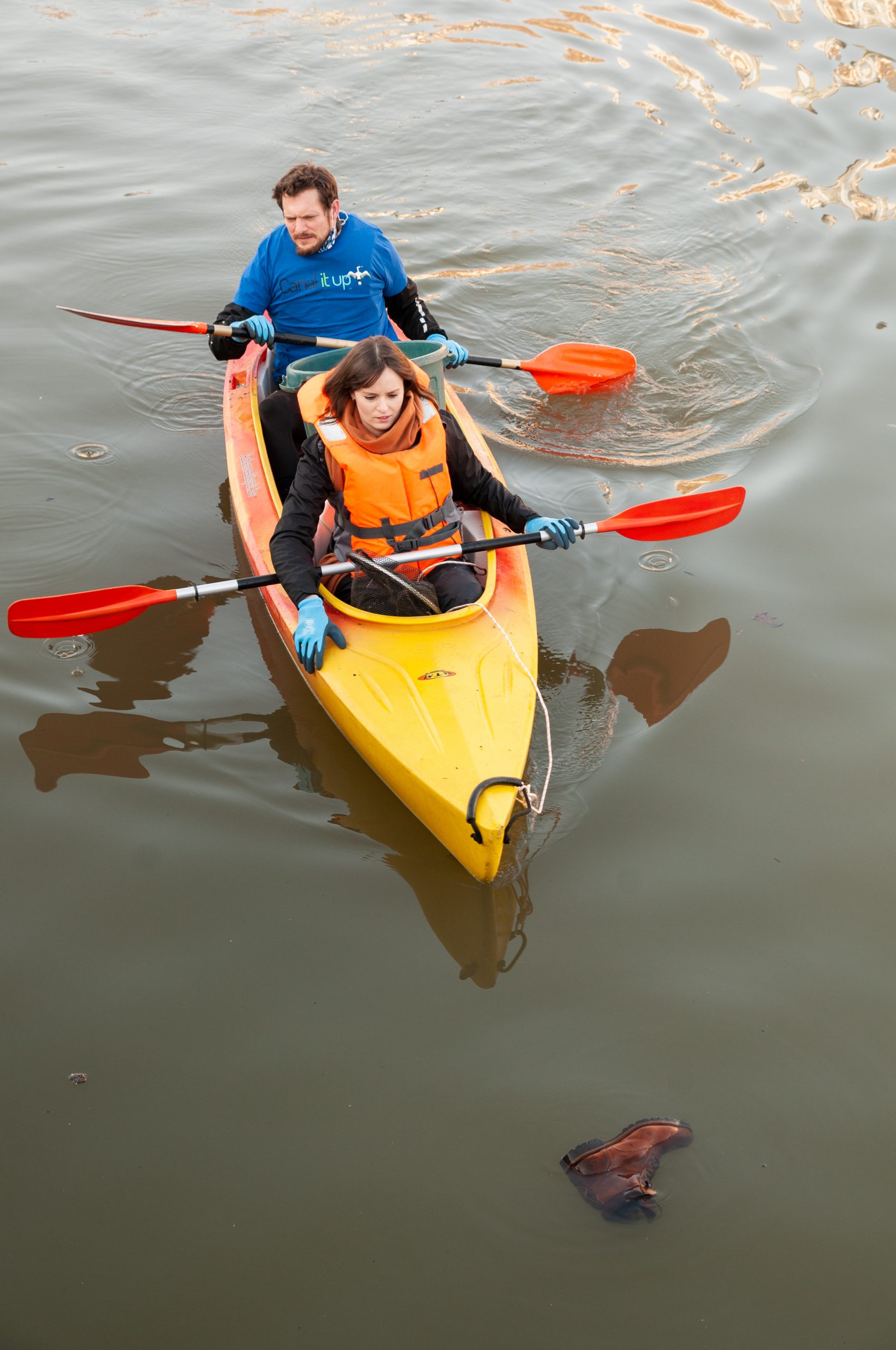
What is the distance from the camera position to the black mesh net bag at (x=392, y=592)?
3408mm

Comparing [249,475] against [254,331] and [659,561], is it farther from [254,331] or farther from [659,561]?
[659,561]

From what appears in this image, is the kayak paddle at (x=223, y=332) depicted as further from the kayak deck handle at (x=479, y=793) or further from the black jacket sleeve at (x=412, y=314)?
the kayak deck handle at (x=479, y=793)

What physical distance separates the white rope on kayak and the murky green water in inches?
3.1

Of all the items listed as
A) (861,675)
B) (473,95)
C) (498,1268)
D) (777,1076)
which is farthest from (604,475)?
(473,95)

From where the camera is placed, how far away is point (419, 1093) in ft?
8.18

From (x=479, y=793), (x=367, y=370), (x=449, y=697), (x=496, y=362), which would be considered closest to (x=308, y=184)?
(x=496, y=362)

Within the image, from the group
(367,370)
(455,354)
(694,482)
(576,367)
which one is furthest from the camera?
(576,367)

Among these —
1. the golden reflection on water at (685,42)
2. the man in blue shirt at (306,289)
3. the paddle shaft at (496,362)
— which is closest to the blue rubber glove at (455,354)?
the man in blue shirt at (306,289)

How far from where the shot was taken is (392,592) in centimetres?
346

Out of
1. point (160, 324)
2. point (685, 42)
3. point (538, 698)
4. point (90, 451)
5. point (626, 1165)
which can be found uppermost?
point (685, 42)

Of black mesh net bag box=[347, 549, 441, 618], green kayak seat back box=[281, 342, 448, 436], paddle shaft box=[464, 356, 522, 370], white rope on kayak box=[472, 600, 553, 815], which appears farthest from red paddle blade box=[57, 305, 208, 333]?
white rope on kayak box=[472, 600, 553, 815]

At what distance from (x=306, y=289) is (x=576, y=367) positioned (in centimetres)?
141

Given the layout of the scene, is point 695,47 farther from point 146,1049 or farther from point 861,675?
point 146,1049

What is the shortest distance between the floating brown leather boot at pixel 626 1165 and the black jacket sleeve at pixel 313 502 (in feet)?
5.85
